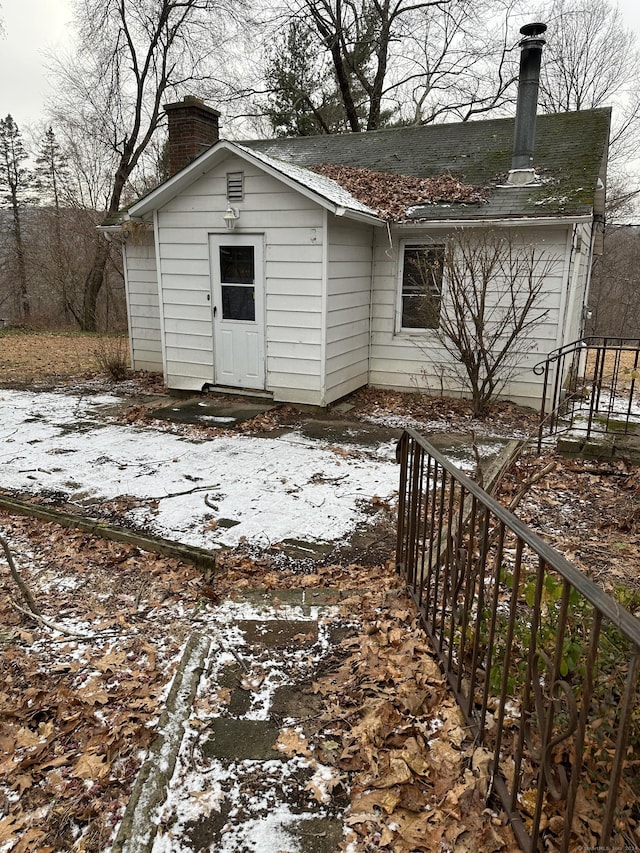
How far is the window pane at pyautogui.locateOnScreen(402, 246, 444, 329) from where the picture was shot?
8695 millimetres

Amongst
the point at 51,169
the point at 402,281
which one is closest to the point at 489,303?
the point at 402,281

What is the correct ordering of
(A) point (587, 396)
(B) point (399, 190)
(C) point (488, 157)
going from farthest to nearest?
(C) point (488, 157) → (B) point (399, 190) → (A) point (587, 396)

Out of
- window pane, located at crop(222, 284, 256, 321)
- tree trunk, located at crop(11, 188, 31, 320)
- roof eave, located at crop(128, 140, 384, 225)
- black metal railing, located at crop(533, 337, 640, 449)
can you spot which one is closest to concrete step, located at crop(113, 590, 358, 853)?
black metal railing, located at crop(533, 337, 640, 449)

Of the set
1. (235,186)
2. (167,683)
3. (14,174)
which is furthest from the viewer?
(14,174)

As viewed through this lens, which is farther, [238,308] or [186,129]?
[186,129]

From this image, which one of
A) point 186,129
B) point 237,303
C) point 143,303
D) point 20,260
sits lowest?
point 143,303

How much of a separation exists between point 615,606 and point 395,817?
127 cm

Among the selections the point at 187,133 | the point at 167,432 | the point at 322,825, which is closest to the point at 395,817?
the point at 322,825

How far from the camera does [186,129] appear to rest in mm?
9898

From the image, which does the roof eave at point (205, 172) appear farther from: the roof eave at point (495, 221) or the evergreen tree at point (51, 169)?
the evergreen tree at point (51, 169)

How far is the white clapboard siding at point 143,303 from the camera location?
1069 centimetres

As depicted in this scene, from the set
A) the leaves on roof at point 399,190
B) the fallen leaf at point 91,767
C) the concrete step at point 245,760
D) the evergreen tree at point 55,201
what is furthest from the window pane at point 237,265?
the evergreen tree at point 55,201

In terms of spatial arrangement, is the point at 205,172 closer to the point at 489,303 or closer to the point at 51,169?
the point at 489,303

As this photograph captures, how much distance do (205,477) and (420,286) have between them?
4998 millimetres
